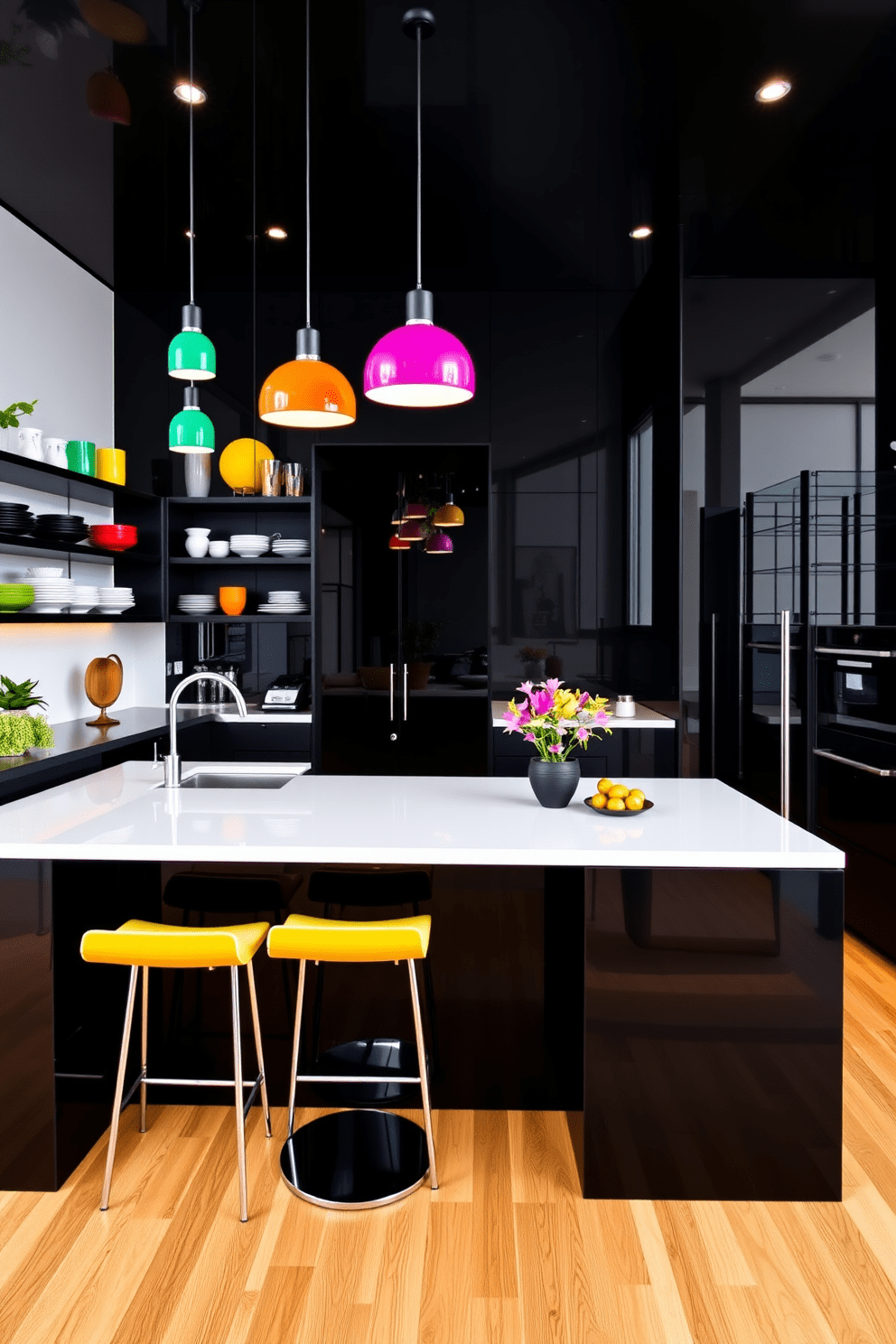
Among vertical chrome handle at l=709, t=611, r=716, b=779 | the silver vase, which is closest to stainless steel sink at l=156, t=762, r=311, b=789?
the silver vase

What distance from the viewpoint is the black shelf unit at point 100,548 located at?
12.4 feet

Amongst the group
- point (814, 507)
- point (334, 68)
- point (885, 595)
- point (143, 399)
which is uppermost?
point (334, 68)

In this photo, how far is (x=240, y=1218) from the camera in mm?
2096

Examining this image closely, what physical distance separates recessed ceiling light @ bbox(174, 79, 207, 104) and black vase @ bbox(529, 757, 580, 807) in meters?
2.59

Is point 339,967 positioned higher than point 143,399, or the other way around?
point 143,399

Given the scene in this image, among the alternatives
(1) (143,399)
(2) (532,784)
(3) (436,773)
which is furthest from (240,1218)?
(1) (143,399)

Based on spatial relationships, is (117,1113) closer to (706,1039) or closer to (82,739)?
(706,1039)

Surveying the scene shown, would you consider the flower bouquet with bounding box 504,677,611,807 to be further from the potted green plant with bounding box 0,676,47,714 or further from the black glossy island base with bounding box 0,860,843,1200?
the potted green plant with bounding box 0,676,47,714

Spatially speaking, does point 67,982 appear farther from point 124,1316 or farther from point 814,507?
point 814,507

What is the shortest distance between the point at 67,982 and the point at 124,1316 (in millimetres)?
829

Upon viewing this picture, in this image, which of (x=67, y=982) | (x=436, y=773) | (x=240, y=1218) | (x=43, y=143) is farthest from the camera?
(x=436, y=773)

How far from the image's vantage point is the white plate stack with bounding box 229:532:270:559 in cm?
509

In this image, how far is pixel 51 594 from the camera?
3.87m

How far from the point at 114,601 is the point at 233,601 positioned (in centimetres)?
79
